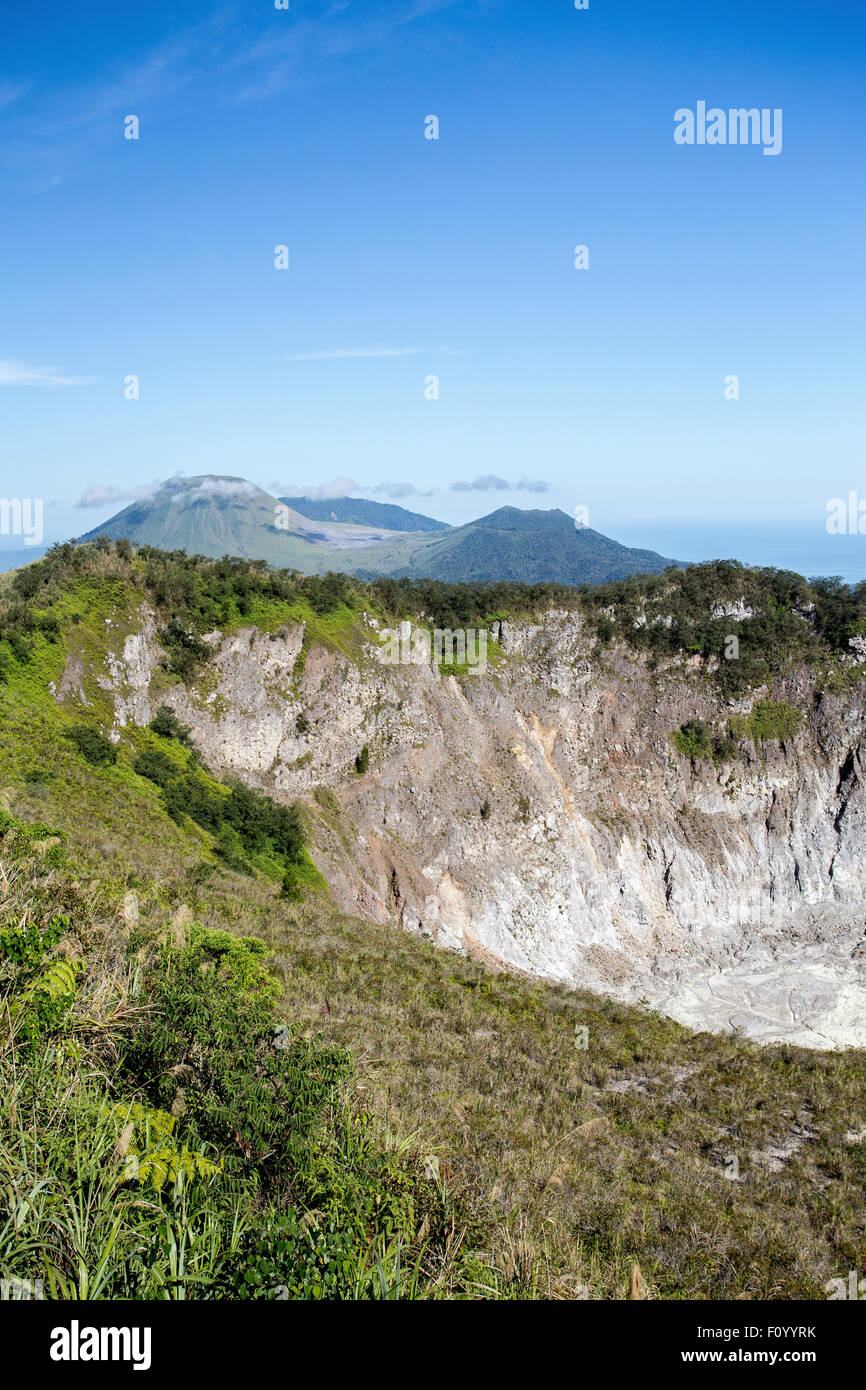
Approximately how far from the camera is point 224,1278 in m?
4.97

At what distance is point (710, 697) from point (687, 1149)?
120 ft

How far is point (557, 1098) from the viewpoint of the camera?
13812 millimetres

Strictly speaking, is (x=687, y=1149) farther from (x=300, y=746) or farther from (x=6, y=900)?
(x=300, y=746)

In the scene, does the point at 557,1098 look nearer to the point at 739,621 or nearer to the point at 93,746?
the point at 93,746

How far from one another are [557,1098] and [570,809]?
29.2m

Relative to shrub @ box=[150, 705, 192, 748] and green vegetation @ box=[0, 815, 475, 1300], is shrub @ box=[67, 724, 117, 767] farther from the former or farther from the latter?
green vegetation @ box=[0, 815, 475, 1300]

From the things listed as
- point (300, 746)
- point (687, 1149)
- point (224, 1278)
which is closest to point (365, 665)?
point (300, 746)

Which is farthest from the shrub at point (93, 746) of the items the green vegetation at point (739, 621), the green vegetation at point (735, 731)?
the green vegetation at point (735, 731)

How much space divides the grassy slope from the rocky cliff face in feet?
38.6

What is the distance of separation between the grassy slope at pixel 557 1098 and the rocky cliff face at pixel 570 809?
11761 mm

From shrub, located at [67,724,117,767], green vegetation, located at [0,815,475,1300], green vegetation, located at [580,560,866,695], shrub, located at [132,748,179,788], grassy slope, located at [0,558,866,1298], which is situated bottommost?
grassy slope, located at [0,558,866,1298]

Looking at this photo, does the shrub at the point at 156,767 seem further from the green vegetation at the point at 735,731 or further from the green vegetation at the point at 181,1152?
the green vegetation at the point at 735,731

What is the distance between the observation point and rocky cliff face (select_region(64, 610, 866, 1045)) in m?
35.7

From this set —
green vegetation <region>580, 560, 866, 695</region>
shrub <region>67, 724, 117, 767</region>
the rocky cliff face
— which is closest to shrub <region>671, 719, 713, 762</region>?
the rocky cliff face
